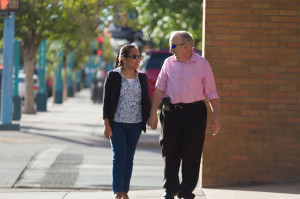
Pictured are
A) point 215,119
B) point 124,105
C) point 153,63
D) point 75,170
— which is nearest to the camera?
Result: point 215,119

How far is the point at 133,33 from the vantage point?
30.5 metres

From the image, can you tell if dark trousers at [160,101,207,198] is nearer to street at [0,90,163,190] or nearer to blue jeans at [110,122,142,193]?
blue jeans at [110,122,142,193]

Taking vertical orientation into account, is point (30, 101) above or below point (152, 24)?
below

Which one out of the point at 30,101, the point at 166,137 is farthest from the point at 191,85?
the point at 30,101

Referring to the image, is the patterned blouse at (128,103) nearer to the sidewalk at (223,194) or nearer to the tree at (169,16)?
the sidewalk at (223,194)

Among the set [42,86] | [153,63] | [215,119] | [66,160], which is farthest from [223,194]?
[42,86]

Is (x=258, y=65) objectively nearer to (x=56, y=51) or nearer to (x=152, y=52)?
(x=152, y=52)

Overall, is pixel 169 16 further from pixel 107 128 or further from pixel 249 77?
pixel 107 128

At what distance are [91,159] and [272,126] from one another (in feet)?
15.6

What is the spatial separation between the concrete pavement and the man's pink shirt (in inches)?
54.2

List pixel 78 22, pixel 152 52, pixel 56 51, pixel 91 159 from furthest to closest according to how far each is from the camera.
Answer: pixel 56 51, pixel 78 22, pixel 152 52, pixel 91 159

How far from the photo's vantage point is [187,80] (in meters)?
7.41

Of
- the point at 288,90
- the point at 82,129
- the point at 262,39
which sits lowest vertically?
the point at 82,129

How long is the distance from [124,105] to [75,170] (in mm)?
4397
